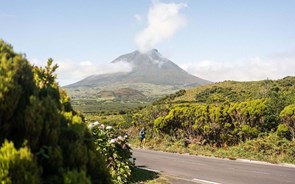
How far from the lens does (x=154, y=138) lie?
27.0 metres

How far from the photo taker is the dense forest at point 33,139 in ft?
11.2

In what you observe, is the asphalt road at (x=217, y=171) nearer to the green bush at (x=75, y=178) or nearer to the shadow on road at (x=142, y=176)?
the shadow on road at (x=142, y=176)

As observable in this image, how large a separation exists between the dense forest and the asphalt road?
9.11 metres

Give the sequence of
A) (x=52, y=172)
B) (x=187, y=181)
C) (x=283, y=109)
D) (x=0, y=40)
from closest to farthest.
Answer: (x=52, y=172)
(x=0, y=40)
(x=187, y=181)
(x=283, y=109)

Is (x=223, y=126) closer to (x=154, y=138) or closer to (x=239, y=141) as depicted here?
(x=239, y=141)

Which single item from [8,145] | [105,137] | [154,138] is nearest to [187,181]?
[105,137]

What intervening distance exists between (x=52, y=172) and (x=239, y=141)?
19.1 m

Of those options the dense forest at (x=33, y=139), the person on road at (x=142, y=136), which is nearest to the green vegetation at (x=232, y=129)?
the person on road at (x=142, y=136)

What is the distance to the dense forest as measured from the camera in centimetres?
341

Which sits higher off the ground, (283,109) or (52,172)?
(283,109)

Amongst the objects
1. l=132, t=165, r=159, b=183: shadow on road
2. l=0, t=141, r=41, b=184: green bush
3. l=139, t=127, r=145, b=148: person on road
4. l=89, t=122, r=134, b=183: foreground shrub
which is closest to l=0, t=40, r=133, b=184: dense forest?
l=0, t=141, r=41, b=184: green bush

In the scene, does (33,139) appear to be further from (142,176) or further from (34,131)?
(142,176)

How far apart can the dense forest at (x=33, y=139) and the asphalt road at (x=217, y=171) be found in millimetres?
9112

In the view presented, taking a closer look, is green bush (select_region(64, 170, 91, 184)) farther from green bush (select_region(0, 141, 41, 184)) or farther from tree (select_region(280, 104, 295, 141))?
tree (select_region(280, 104, 295, 141))
